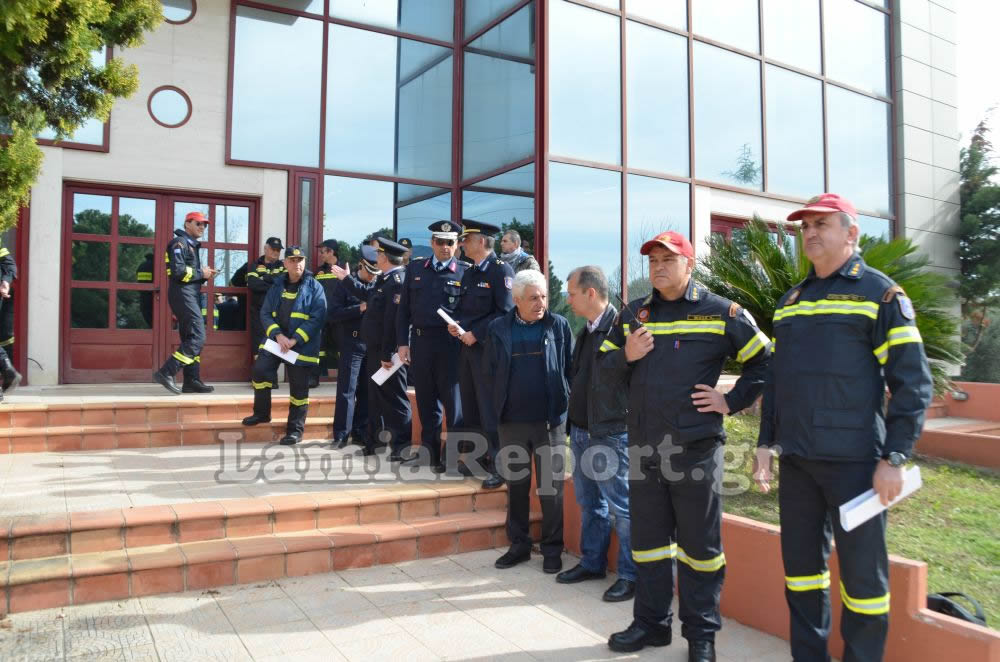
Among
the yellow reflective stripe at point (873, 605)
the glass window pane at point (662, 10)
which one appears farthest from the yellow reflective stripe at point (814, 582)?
Result: the glass window pane at point (662, 10)

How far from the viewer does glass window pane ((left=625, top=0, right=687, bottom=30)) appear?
9922mm

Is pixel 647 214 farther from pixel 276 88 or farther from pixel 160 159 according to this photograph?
pixel 160 159

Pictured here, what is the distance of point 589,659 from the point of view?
325 cm

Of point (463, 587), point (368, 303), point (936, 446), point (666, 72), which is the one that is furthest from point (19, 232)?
point (936, 446)

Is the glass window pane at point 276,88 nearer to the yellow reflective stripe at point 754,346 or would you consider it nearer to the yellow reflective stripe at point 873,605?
the yellow reflective stripe at point 754,346

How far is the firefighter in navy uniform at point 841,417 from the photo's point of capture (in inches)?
104

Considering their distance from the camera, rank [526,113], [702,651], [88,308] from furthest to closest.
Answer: [526,113], [88,308], [702,651]

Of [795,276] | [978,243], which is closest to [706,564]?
[795,276]

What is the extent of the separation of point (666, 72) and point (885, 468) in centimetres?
871

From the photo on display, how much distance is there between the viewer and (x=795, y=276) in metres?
5.13

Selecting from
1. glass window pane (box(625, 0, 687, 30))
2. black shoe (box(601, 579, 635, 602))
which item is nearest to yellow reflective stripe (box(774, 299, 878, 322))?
black shoe (box(601, 579, 635, 602))

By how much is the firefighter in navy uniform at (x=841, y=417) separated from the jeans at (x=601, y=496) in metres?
1.20

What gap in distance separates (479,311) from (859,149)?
9.75m

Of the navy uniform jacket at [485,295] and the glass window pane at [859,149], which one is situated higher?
the glass window pane at [859,149]
